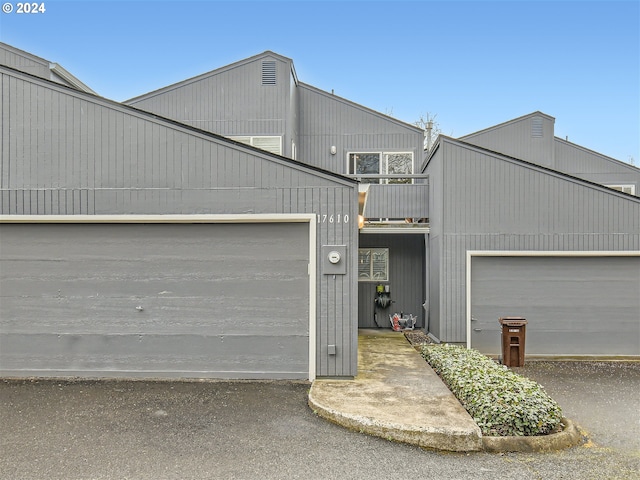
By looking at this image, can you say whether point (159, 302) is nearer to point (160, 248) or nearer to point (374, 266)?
point (160, 248)

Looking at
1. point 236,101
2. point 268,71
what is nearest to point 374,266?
point 236,101

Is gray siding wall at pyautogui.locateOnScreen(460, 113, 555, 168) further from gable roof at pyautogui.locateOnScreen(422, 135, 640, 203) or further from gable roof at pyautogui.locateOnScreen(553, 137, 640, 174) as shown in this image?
gable roof at pyautogui.locateOnScreen(422, 135, 640, 203)

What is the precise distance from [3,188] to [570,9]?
12.9 metres

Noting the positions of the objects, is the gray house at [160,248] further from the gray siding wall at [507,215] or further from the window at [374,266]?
the window at [374,266]

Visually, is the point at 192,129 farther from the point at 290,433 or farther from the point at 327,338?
the point at 290,433

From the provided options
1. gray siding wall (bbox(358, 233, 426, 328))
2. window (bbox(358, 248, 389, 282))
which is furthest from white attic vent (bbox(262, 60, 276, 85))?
window (bbox(358, 248, 389, 282))

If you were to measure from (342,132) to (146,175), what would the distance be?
25.7 feet

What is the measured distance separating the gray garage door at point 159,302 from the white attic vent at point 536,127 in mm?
11976

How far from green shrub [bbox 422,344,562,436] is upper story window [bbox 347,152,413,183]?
811 centimetres

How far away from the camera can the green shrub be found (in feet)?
15.3

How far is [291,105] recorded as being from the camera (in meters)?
12.8

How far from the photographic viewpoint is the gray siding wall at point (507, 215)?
30.0ft

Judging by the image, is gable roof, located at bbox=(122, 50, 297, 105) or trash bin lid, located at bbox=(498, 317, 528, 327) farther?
gable roof, located at bbox=(122, 50, 297, 105)

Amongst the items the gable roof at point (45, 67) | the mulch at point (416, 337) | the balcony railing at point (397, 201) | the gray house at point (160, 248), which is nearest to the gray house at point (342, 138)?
the balcony railing at point (397, 201)
